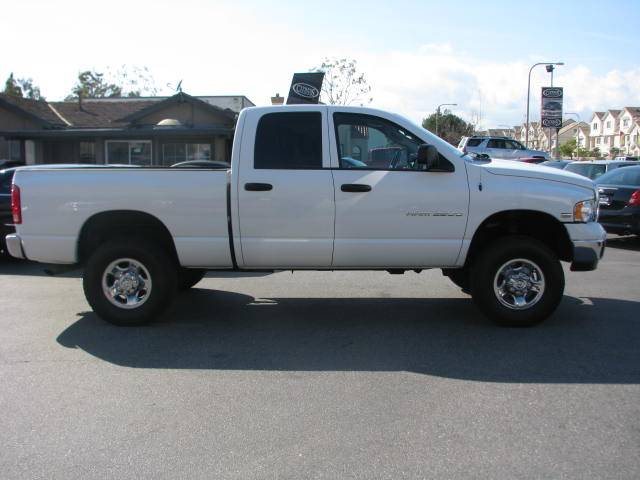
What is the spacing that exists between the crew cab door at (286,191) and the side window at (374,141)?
0.70ft

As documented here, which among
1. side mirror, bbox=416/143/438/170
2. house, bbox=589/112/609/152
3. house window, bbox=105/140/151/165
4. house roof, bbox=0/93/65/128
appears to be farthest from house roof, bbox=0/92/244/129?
house, bbox=589/112/609/152

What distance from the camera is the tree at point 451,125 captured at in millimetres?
63456

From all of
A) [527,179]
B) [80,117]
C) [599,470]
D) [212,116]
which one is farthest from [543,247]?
[80,117]

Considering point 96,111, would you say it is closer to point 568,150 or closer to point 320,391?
point 320,391

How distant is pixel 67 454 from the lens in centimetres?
362

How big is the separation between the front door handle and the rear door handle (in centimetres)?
71

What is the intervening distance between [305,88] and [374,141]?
32.3 feet

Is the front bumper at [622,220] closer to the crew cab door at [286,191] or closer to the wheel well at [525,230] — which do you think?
the wheel well at [525,230]

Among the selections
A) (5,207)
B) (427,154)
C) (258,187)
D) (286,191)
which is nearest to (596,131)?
(5,207)

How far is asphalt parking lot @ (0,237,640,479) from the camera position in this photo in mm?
3539

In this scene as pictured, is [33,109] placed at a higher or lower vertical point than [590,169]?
higher

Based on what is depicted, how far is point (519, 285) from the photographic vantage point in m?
6.18

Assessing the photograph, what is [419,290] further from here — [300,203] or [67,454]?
[67,454]

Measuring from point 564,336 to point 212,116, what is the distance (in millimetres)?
24810
